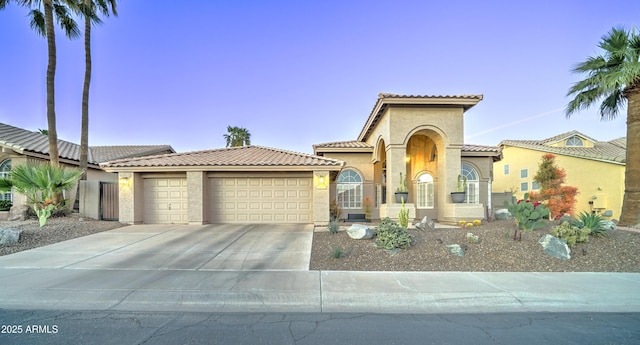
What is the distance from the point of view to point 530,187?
22.9 m

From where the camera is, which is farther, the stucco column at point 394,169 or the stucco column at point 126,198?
the stucco column at point 394,169

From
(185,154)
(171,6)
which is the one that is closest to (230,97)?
(171,6)

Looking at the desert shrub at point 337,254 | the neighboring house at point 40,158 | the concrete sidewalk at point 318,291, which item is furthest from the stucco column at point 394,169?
the neighboring house at point 40,158

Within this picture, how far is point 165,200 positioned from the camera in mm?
13359

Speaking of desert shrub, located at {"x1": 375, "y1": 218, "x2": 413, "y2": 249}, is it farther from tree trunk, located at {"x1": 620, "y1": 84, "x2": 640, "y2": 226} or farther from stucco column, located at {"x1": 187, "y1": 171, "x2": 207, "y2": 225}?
tree trunk, located at {"x1": 620, "y1": 84, "x2": 640, "y2": 226}

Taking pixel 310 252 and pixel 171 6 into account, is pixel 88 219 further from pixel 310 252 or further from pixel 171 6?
pixel 171 6

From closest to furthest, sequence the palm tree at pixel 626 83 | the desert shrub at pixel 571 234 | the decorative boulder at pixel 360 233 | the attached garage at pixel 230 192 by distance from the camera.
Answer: the desert shrub at pixel 571 234 < the decorative boulder at pixel 360 233 < the palm tree at pixel 626 83 < the attached garage at pixel 230 192

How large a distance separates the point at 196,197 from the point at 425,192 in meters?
11.8

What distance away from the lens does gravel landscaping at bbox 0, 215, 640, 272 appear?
6840 mm

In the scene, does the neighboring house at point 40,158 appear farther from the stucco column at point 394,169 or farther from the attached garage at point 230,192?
the stucco column at point 394,169

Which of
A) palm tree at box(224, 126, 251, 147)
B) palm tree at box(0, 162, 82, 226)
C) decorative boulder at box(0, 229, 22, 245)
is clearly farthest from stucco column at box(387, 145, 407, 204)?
palm tree at box(224, 126, 251, 147)

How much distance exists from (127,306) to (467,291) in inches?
228

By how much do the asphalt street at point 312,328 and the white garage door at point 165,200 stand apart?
892cm

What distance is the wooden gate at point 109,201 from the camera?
13.6 metres
